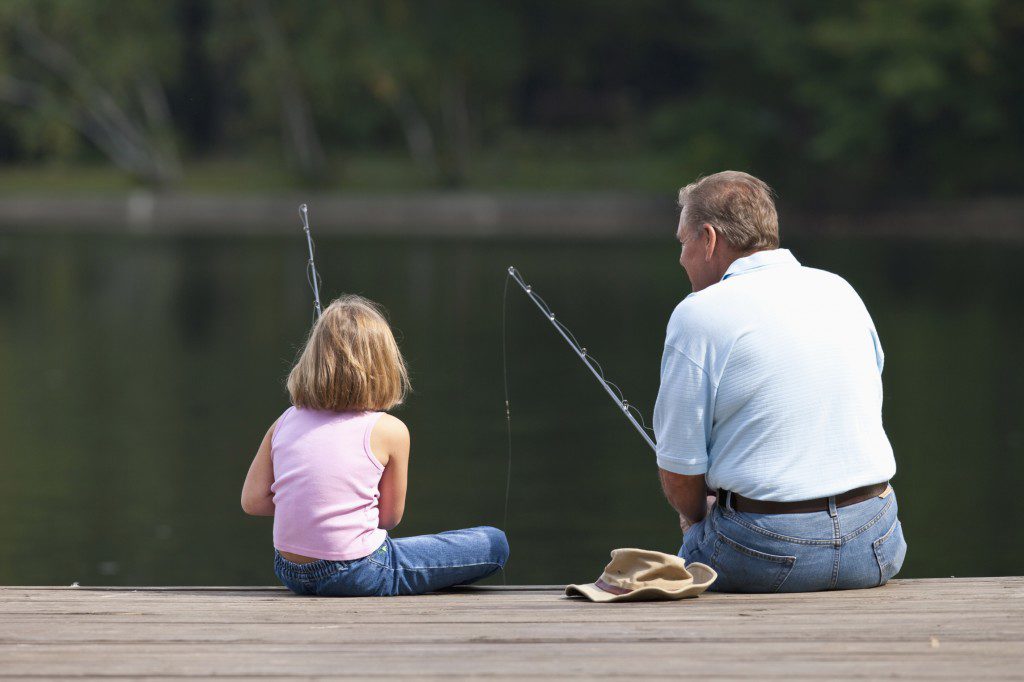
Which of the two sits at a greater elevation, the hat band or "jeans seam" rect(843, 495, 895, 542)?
"jeans seam" rect(843, 495, 895, 542)

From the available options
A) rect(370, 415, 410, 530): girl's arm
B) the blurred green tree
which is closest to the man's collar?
rect(370, 415, 410, 530): girl's arm

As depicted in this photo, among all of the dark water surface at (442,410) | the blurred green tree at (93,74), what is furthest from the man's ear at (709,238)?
the blurred green tree at (93,74)

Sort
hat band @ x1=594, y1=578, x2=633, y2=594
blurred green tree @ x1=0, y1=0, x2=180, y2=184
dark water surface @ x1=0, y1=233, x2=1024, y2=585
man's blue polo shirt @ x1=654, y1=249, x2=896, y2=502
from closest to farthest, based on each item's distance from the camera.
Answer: man's blue polo shirt @ x1=654, y1=249, x2=896, y2=502 < hat band @ x1=594, y1=578, x2=633, y2=594 < dark water surface @ x1=0, y1=233, x2=1024, y2=585 < blurred green tree @ x1=0, y1=0, x2=180, y2=184

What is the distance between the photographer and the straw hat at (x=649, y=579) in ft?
10.5

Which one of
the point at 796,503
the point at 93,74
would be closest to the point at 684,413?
the point at 796,503

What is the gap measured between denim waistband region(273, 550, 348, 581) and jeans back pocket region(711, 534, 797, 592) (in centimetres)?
82

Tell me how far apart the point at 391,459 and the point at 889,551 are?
1071mm

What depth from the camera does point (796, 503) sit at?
10.5 ft

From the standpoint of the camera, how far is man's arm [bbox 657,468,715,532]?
327 cm

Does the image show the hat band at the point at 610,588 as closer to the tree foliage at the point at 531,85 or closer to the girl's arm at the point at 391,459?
the girl's arm at the point at 391,459

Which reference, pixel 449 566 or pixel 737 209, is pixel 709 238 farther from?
pixel 449 566

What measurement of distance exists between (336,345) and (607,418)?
7.78 m

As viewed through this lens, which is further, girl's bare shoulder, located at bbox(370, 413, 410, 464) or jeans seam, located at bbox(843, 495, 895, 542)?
girl's bare shoulder, located at bbox(370, 413, 410, 464)

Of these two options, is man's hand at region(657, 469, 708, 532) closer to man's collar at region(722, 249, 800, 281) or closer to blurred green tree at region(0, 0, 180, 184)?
man's collar at region(722, 249, 800, 281)
